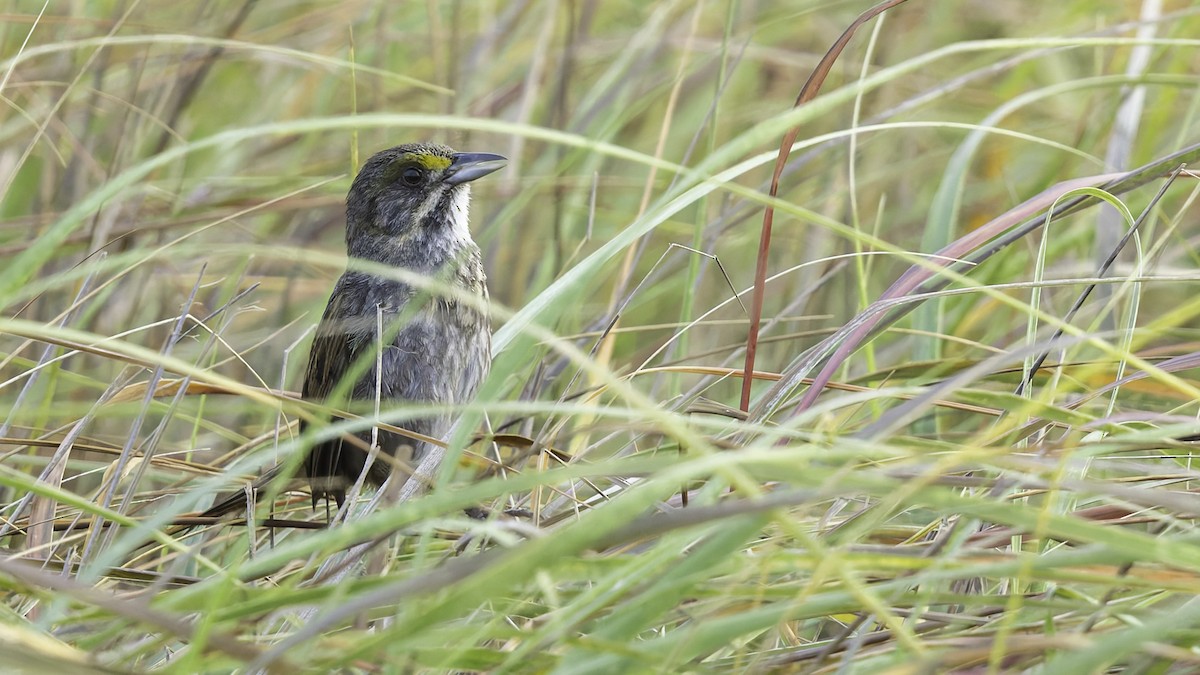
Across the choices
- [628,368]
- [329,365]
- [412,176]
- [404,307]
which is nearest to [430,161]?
[412,176]

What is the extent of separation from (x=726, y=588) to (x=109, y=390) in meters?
1.35

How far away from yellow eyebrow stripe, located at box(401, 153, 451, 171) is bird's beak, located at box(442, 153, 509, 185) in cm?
2

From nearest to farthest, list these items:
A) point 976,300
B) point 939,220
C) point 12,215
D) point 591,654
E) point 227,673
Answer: point 591,654 → point 227,673 → point 939,220 → point 976,300 → point 12,215

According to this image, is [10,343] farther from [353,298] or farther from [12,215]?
[12,215]

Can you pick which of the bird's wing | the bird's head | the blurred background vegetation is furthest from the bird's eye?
the bird's wing

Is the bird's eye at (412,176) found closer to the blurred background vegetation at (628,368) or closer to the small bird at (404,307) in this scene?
the small bird at (404,307)

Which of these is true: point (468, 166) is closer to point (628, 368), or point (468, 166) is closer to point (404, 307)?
point (404, 307)

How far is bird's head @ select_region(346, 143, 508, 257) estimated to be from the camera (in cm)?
369

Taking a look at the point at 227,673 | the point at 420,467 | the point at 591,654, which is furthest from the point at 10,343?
the point at 591,654

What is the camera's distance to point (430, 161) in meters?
3.69

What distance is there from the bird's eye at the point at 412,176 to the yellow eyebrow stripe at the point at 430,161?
2 centimetres

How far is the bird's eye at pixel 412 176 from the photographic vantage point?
371cm

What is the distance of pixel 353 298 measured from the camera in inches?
140

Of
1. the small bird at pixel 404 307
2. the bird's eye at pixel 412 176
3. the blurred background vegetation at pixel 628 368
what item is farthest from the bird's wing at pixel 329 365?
the bird's eye at pixel 412 176
